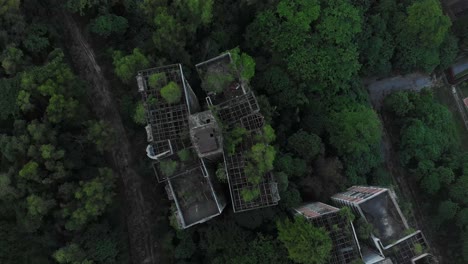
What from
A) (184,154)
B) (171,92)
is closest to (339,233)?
(184,154)

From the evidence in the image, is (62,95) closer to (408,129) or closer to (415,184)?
(408,129)

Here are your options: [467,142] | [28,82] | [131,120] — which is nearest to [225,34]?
[131,120]

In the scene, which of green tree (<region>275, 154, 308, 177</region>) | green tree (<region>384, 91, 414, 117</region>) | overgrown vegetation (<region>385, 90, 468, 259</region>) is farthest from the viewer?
green tree (<region>384, 91, 414, 117</region>)

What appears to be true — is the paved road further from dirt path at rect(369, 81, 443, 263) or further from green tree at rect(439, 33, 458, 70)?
green tree at rect(439, 33, 458, 70)

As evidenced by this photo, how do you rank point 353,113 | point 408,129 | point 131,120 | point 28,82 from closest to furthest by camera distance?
point 28,82 < point 131,120 < point 353,113 < point 408,129

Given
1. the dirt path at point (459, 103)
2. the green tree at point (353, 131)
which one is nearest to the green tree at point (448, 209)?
the green tree at point (353, 131)

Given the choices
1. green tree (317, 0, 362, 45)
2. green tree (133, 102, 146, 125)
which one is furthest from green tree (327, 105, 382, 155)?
green tree (133, 102, 146, 125)
